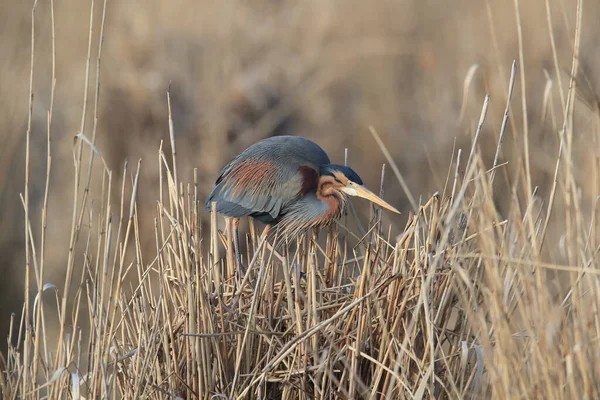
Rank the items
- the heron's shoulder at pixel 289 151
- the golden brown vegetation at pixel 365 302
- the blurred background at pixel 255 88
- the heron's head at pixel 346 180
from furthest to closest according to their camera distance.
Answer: the blurred background at pixel 255 88
the heron's shoulder at pixel 289 151
the heron's head at pixel 346 180
the golden brown vegetation at pixel 365 302

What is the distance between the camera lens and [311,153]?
3.22 metres

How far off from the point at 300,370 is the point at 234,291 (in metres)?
0.33

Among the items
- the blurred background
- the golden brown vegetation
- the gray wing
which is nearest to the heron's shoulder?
the gray wing

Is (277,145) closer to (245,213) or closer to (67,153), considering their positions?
(245,213)

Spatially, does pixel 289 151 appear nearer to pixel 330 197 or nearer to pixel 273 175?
pixel 273 175

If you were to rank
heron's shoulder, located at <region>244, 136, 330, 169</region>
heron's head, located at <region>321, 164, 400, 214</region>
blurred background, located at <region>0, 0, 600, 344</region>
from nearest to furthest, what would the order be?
heron's head, located at <region>321, 164, 400, 214</region>, heron's shoulder, located at <region>244, 136, 330, 169</region>, blurred background, located at <region>0, 0, 600, 344</region>

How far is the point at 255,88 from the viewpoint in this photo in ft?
19.1

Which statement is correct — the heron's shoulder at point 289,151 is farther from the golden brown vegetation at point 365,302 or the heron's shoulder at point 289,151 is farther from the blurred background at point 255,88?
the blurred background at point 255,88

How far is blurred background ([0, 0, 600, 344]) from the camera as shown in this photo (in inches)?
219

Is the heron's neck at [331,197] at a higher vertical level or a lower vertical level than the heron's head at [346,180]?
lower

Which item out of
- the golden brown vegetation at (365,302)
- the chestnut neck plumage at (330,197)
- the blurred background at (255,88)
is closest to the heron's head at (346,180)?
the chestnut neck plumage at (330,197)

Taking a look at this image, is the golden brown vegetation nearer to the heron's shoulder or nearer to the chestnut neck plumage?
the chestnut neck plumage

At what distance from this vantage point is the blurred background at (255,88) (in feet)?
18.3

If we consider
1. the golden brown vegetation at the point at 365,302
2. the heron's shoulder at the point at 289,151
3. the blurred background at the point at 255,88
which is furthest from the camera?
the blurred background at the point at 255,88
